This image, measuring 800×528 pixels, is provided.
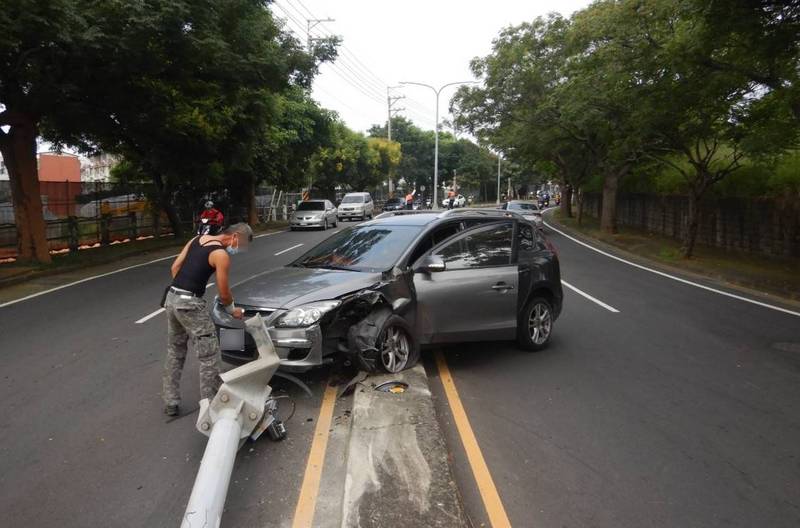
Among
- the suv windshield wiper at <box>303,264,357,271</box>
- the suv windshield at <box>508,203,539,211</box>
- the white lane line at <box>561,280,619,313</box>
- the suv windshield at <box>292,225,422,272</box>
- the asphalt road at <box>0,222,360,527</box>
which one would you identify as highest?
the suv windshield at <box>292,225,422,272</box>

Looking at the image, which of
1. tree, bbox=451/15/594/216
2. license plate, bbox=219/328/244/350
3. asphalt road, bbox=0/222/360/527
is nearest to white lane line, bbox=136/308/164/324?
asphalt road, bbox=0/222/360/527

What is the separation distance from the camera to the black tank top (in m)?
4.88

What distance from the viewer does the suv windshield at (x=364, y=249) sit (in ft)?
20.5

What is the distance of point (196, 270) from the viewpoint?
490cm

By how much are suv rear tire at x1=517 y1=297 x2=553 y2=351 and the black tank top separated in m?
3.58

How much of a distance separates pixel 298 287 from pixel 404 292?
1.00 meters

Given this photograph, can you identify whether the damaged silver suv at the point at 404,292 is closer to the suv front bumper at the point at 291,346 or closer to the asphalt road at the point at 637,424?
the suv front bumper at the point at 291,346

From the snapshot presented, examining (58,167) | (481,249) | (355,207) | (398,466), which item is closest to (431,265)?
(481,249)

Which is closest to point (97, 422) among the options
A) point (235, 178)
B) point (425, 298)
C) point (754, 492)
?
point (425, 298)

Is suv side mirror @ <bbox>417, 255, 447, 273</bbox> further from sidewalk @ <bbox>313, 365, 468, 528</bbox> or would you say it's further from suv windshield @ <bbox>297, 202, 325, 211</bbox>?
suv windshield @ <bbox>297, 202, 325, 211</bbox>

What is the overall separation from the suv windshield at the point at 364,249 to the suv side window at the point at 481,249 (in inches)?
17.1

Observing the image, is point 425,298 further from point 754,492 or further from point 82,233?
point 82,233

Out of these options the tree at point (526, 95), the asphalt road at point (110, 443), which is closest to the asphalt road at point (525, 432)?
the asphalt road at point (110, 443)

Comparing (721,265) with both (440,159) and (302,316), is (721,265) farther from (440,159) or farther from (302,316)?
(440,159)
